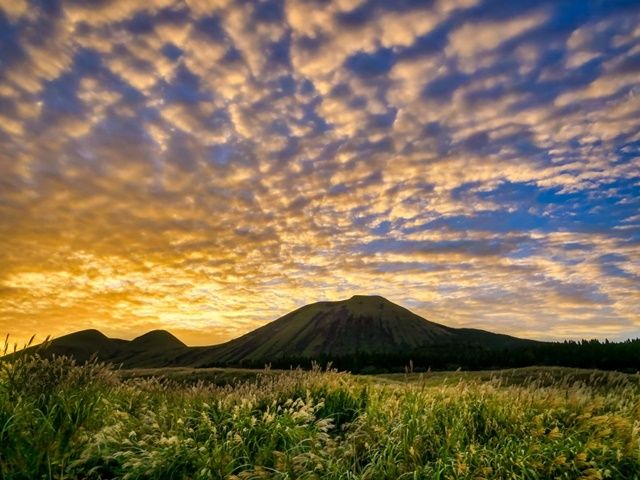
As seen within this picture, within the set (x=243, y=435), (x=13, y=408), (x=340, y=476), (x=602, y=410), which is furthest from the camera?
(x=602, y=410)

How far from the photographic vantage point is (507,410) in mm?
9516

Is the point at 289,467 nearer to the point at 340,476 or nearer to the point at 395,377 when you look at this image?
the point at 340,476

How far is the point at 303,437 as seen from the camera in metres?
8.68

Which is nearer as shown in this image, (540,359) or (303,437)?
(303,437)

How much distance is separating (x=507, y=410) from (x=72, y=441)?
7340 millimetres

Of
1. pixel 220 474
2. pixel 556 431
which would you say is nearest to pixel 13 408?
pixel 220 474

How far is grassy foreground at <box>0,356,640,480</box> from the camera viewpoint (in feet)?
22.4

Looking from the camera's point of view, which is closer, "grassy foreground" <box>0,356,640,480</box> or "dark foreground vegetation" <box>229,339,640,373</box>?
"grassy foreground" <box>0,356,640,480</box>

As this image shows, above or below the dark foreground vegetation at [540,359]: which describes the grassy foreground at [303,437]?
below

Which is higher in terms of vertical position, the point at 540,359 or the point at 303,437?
the point at 540,359

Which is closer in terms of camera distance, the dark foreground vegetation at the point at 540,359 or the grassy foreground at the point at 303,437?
the grassy foreground at the point at 303,437

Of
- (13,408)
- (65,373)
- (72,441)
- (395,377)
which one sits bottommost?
(72,441)

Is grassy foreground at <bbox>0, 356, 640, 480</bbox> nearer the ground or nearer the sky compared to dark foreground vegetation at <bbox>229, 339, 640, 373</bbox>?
nearer the ground

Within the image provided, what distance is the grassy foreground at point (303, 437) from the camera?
6.84 metres
